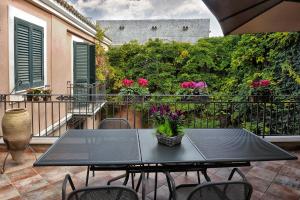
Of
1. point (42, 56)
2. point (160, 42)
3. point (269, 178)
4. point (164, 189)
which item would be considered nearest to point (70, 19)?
point (42, 56)

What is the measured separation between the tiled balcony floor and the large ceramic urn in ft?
0.82

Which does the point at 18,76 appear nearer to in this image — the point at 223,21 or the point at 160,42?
the point at 223,21

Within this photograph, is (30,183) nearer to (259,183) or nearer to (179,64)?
(259,183)

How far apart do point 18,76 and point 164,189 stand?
3479mm

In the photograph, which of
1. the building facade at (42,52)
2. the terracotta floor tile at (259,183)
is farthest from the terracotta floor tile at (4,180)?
the terracotta floor tile at (259,183)

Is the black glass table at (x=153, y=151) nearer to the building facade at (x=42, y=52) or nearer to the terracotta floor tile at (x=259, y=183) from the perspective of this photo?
the terracotta floor tile at (x=259, y=183)

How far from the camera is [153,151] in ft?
7.78

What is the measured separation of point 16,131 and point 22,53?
1.94m

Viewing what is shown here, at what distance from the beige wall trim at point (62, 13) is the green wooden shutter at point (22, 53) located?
0.70 metres

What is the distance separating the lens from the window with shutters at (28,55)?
15.9 feet

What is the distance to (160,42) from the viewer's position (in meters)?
11.0

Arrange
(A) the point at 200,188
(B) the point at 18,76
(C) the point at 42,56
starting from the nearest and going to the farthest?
(A) the point at 200,188
(B) the point at 18,76
(C) the point at 42,56

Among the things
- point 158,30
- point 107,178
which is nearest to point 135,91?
point 107,178

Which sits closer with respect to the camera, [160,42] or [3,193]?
[3,193]
